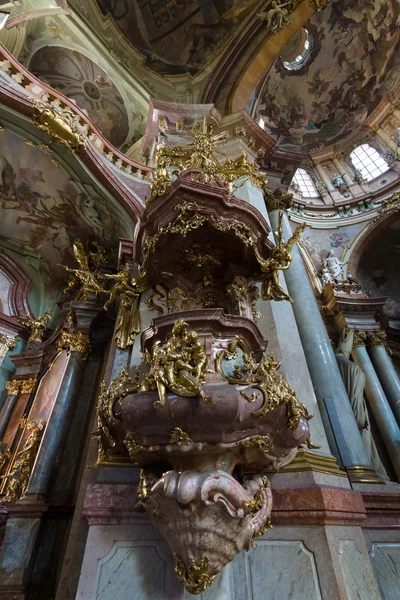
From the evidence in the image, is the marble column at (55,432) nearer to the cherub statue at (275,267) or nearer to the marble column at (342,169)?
the cherub statue at (275,267)

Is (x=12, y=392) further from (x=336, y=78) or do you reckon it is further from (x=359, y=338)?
(x=336, y=78)

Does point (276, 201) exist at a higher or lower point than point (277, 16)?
lower

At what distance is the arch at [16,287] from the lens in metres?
7.91

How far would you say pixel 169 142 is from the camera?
6578 mm

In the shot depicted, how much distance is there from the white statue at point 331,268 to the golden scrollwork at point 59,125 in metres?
8.61

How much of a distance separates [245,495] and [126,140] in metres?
10.5

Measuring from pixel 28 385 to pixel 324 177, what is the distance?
1440 cm

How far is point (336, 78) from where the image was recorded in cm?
1371

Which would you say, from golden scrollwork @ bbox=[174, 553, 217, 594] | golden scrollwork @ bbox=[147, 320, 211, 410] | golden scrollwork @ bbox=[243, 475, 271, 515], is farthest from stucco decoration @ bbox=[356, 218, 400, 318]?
golden scrollwork @ bbox=[174, 553, 217, 594]

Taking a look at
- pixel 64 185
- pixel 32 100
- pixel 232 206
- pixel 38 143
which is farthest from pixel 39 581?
pixel 32 100

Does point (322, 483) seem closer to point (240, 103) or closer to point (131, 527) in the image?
point (131, 527)

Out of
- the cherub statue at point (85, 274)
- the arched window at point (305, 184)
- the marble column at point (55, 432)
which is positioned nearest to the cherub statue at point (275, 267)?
the cherub statue at point (85, 274)

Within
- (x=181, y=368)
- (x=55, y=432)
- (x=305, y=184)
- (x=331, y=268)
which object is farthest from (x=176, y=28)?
(x=181, y=368)

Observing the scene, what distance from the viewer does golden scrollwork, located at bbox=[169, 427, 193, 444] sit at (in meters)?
2.12
